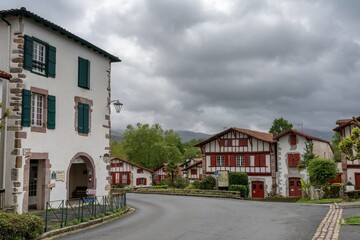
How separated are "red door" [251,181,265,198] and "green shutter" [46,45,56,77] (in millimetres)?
27094

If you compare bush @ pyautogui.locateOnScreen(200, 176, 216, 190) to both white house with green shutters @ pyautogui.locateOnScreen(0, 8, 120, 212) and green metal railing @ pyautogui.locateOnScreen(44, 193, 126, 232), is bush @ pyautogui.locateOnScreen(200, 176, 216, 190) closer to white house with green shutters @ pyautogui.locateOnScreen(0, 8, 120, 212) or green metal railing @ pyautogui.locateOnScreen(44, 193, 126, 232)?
white house with green shutters @ pyautogui.locateOnScreen(0, 8, 120, 212)

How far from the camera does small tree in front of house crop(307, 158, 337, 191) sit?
99.5ft

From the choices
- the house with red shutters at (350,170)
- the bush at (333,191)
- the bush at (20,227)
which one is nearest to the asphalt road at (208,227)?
the bush at (20,227)

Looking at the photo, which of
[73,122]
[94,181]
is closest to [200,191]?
[94,181]

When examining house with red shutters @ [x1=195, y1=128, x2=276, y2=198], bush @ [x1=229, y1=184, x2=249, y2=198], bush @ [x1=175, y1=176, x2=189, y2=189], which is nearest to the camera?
bush @ [x1=229, y1=184, x2=249, y2=198]

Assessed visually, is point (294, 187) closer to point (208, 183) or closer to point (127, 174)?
point (208, 183)

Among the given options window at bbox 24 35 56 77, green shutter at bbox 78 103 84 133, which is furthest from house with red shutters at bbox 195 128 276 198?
window at bbox 24 35 56 77

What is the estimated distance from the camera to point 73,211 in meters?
15.3

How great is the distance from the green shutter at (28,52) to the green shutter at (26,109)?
1.05 meters

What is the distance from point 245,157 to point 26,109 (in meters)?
27.9

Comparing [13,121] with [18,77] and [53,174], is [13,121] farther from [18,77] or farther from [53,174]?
[53,174]

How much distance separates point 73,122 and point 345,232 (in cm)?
1266

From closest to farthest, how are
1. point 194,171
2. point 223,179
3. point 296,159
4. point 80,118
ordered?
point 80,118 < point 296,159 < point 223,179 < point 194,171

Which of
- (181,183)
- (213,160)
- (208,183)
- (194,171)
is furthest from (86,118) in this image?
(194,171)
